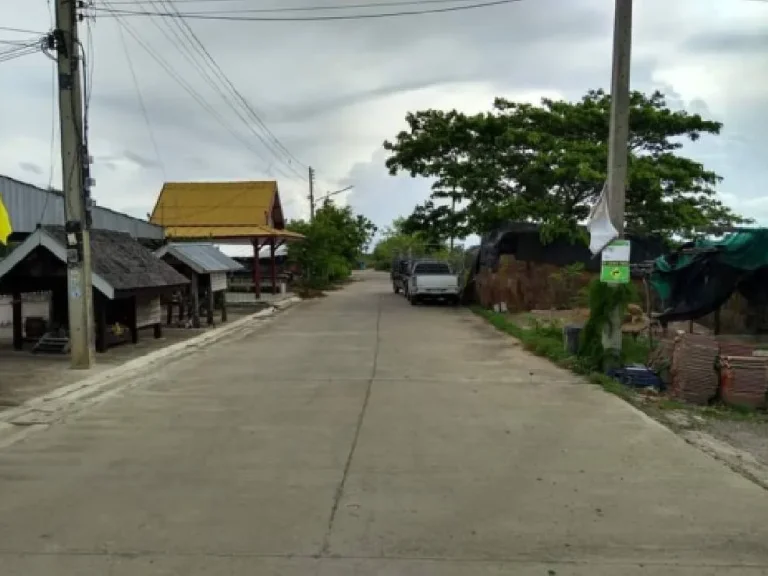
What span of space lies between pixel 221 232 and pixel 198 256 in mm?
14409

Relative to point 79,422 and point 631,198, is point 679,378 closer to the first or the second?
point 79,422

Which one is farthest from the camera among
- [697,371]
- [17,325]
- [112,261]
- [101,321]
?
[17,325]

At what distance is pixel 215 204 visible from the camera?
130 feet

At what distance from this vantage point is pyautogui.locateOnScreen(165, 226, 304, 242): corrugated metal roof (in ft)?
114

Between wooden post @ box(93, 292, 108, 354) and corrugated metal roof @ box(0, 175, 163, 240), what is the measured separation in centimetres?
313

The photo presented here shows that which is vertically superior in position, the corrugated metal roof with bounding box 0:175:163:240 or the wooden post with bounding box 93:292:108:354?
the corrugated metal roof with bounding box 0:175:163:240

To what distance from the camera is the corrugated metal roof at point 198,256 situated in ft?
69.1

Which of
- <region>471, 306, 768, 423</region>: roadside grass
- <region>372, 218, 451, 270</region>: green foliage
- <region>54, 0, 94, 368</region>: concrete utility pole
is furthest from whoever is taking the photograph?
<region>372, 218, 451, 270</region>: green foliage

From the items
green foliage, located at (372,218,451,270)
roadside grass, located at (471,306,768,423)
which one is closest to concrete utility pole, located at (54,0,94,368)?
roadside grass, located at (471,306,768,423)

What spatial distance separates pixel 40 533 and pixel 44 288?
11.8 m

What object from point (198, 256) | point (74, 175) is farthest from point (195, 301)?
point (74, 175)

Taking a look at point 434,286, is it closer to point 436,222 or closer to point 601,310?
point 436,222

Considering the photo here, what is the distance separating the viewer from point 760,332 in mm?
15141

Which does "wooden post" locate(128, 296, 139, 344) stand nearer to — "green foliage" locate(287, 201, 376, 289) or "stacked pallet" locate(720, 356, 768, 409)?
"stacked pallet" locate(720, 356, 768, 409)
